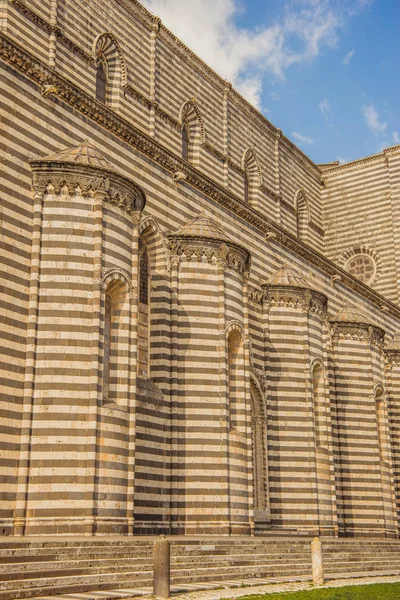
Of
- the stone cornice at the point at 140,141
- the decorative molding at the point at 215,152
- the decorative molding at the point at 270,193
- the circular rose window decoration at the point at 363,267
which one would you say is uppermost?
the decorative molding at the point at 270,193

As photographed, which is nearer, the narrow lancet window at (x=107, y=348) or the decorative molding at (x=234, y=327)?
the narrow lancet window at (x=107, y=348)

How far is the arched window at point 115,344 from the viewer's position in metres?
14.9

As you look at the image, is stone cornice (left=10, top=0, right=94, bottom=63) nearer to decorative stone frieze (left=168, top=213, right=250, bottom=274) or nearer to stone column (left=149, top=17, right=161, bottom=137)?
stone column (left=149, top=17, right=161, bottom=137)

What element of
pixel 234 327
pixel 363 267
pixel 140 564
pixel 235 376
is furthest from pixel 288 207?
pixel 140 564

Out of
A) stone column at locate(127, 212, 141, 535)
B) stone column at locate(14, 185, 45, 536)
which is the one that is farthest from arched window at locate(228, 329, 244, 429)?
stone column at locate(14, 185, 45, 536)

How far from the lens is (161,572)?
9906 mm

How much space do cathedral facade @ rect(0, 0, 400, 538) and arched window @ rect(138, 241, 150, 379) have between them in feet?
0.15

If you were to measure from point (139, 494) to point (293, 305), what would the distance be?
8.50 m

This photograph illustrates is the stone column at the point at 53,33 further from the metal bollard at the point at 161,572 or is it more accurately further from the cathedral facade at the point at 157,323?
the metal bollard at the point at 161,572

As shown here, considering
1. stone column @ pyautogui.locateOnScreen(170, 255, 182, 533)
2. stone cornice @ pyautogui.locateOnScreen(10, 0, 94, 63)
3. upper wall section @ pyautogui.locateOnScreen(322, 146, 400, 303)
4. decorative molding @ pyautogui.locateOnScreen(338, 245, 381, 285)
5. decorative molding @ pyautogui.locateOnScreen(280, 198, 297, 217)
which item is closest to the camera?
stone column @ pyautogui.locateOnScreen(170, 255, 182, 533)

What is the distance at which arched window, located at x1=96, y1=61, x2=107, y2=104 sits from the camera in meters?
20.9

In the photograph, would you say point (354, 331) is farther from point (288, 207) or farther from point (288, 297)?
point (288, 207)

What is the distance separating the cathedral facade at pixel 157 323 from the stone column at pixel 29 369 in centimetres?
3

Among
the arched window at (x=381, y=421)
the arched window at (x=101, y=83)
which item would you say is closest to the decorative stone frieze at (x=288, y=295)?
the arched window at (x=381, y=421)
